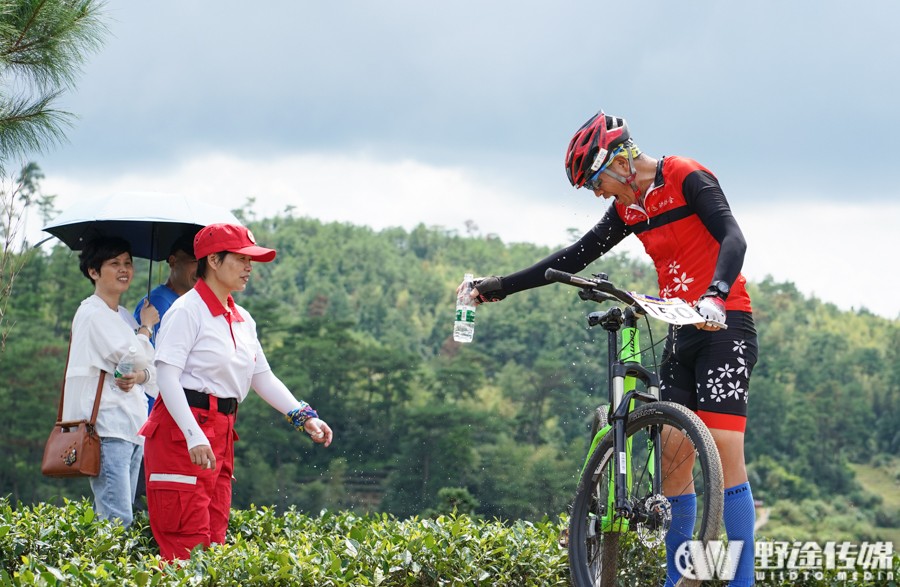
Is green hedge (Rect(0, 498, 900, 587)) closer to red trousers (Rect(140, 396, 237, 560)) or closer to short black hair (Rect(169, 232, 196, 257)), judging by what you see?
red trousers (Rect(140, 396, 237, 560))

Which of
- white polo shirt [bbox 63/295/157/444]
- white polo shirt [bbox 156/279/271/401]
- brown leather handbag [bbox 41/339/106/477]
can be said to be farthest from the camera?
white polo shirt [bbox 63/295/157/444]

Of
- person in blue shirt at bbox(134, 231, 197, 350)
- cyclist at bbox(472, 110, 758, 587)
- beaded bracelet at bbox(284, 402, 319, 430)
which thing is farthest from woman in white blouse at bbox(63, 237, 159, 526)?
cyclist at bbox(472, 110, 758, 587)

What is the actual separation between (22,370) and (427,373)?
21.3 metres

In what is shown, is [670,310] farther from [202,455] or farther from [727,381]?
[202,455]

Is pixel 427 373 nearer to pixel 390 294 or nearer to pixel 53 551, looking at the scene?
pixel 390 294

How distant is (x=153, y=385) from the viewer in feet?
17.8

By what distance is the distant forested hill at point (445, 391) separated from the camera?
51438 mm

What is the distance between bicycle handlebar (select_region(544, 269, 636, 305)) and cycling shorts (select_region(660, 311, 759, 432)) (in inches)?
15.3

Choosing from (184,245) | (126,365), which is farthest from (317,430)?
(184,245)

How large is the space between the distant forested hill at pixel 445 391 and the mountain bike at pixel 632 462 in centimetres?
3579

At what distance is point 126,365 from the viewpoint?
17.0 feet

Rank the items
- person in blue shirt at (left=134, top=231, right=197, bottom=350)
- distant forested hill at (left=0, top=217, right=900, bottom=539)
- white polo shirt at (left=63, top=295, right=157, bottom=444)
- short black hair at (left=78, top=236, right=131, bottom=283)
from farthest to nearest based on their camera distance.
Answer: distant forested hill at (left=0, top=217, right=900, bottom=539) → person in blue shirt at (left=134, top=231, right=197, bottom=350) → short black hair at (left=78, top=236, right=131, bottom=283) → white polo shirt at (left=63, top=295, right=157, bottom=444)

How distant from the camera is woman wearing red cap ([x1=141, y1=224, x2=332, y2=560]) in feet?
13.4

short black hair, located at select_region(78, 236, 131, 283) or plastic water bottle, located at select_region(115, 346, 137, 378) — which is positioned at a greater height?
short black hair, located at select_region(78, 236, 131, 283)
